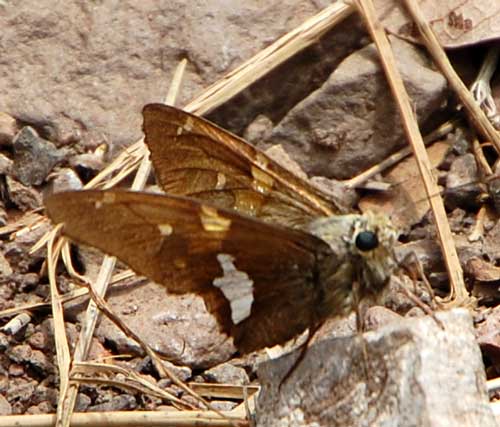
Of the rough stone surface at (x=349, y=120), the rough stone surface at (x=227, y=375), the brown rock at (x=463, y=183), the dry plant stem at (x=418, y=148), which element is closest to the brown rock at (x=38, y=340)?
the rough stone surface at (x=227, y=375)

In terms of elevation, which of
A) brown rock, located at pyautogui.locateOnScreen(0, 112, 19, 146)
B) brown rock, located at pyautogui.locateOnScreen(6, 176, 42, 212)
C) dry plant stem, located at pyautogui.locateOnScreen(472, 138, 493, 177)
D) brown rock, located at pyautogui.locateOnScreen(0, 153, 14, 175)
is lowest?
dry plant stem, located at pyautogui.locateOnScreen(472, 138, 493, 177)

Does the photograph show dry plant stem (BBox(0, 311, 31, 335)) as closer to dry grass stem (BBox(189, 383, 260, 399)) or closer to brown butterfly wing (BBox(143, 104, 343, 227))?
dry grass stem (BBox(189, 383, 260, 399))

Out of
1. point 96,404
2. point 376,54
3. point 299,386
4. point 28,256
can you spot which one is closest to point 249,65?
point 376,54

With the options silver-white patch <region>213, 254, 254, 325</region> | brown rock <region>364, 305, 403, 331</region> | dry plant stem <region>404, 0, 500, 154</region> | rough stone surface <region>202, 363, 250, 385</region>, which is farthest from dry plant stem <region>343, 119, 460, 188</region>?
silver-white patch <region>213, 254, 254, 325</region>

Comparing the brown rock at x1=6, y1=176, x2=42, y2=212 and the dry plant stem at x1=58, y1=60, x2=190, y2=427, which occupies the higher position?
the brown rock at x1=6, y1=176, x2=42, y2=212

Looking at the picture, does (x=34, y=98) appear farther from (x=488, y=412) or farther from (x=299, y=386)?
(x=488, y=412)

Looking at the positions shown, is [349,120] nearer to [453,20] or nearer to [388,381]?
[453,20]
